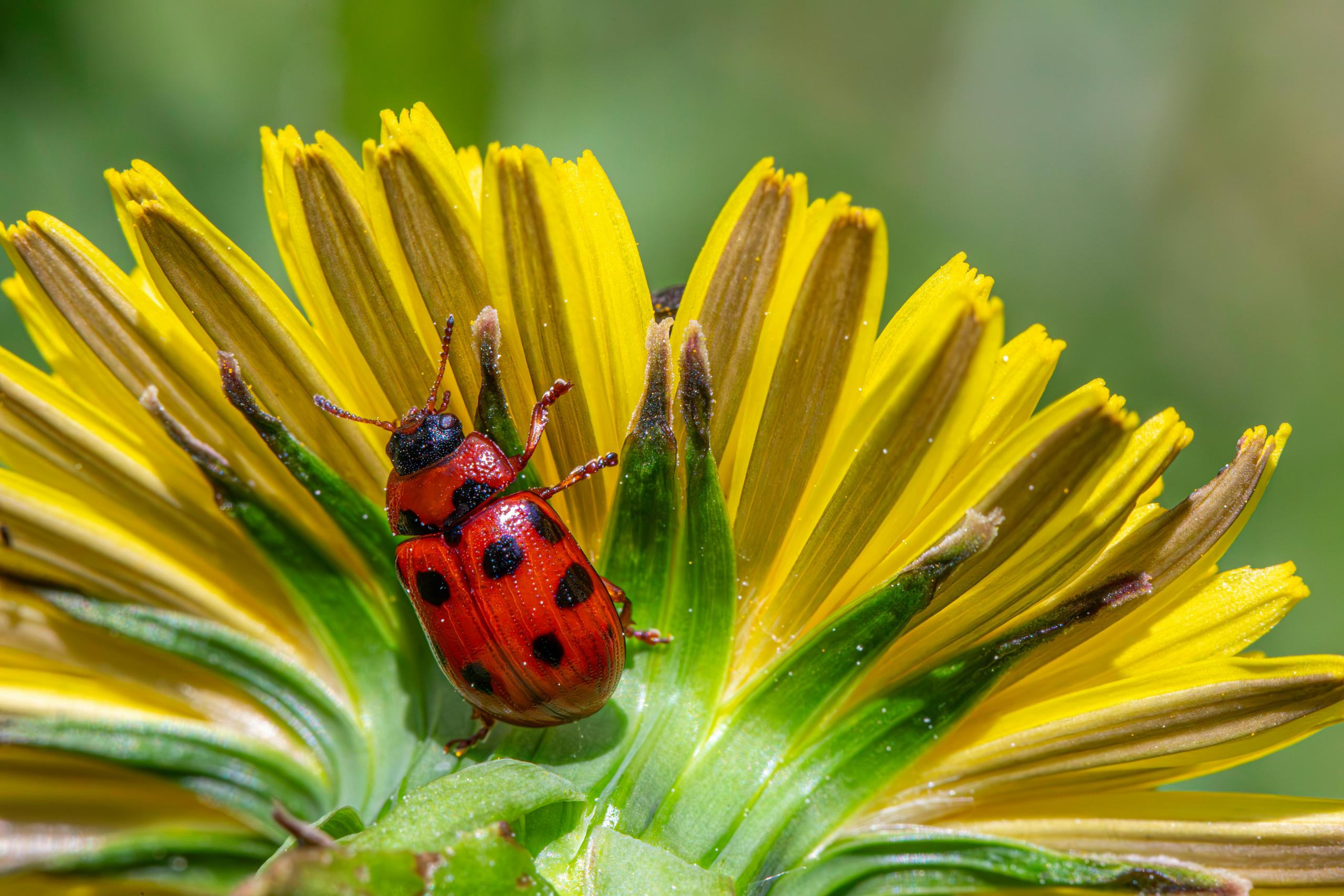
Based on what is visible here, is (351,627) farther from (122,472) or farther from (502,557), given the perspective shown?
(122,472)

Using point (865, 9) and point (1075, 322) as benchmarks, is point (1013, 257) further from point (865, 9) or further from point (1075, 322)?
point (865, 9)

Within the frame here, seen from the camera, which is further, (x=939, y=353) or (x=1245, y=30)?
(x=1245, y=30)

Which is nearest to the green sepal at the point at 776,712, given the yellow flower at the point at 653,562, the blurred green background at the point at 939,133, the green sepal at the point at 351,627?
the yellow flower at the point at 653,562

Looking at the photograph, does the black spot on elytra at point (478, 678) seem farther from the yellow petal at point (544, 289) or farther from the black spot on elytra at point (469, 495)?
the yellow petal at point (544, 289)

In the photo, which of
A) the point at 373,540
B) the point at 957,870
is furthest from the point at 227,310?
the point at 957,870

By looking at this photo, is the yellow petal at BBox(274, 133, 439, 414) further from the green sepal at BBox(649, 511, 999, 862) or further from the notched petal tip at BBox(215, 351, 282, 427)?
the green sepal at BBox(649, 511, 999, 862)

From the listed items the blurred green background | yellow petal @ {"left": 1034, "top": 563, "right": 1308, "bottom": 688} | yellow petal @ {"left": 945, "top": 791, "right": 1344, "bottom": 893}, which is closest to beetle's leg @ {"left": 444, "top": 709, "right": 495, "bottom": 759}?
yellow petal @ {"left": 945, "top": 791, "right": 1344, "bottom": 893}

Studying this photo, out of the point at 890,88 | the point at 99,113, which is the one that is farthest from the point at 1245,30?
the point at 99,113
